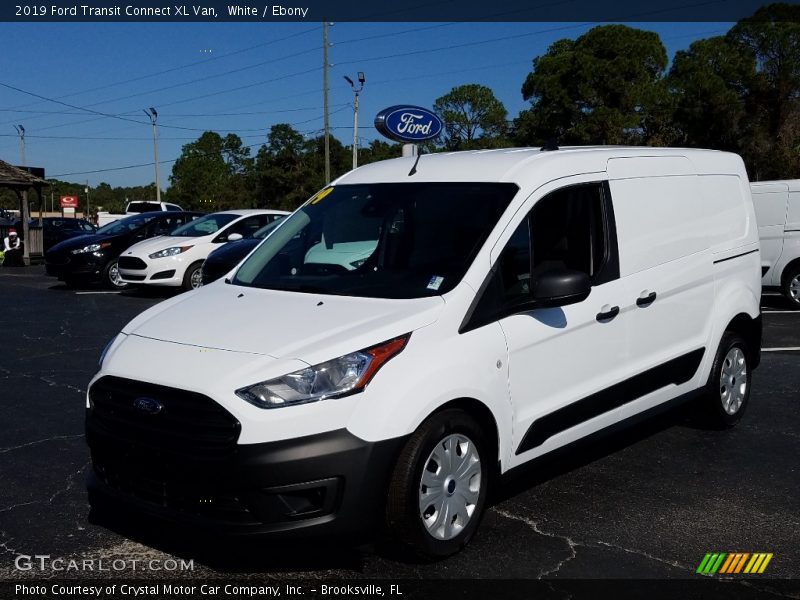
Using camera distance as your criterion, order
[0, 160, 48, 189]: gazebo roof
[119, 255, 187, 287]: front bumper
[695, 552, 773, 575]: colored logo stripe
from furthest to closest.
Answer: [0, 160, 48, 189]: gazebo roof, [119, 255, 187, 287]: front bumper, [695, 552, 773, 575]: colored logo stripe

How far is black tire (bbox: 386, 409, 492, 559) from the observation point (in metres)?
3.59

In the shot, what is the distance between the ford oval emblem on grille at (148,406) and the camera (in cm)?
355

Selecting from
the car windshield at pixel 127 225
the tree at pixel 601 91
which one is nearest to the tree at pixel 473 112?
the tree at pixel 601 91

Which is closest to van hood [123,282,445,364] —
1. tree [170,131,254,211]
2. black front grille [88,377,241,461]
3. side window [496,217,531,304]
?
black front grille [88,377,241,461]

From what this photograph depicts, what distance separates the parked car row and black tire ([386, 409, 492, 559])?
32.2 ft

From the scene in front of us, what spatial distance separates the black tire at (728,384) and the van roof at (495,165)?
4.94ft

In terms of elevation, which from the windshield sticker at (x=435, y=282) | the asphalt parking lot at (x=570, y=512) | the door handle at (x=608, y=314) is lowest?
the asphalt parking lot at (x=570, y=512)

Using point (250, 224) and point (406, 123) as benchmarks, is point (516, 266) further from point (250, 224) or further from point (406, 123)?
point (250, 224)

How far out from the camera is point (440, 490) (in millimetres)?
3779

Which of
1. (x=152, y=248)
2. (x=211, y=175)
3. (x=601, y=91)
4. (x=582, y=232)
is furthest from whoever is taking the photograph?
(x=211, y=175)

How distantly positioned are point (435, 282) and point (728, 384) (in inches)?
120

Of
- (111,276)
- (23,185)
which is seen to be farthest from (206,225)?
(23,185)

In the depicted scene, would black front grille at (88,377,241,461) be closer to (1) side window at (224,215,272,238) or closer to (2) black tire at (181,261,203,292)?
(2) black tire at (181,261,203,292)

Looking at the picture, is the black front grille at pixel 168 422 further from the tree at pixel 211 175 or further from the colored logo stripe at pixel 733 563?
the tree at pixel 211 175
